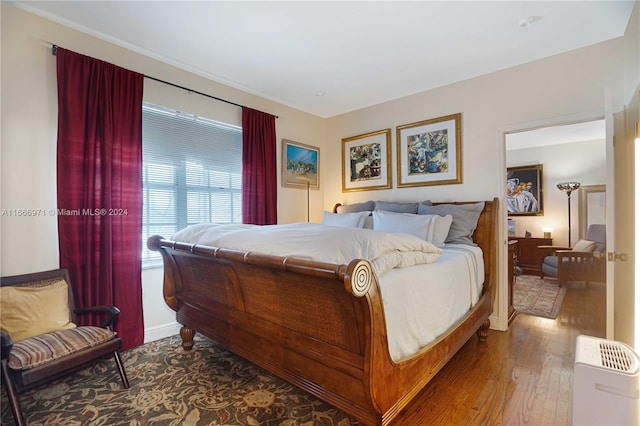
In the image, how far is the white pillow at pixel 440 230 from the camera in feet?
9.22

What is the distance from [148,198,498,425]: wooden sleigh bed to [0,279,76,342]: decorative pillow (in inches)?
28.7

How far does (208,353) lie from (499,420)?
2.10 m

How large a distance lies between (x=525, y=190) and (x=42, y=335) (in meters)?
7.56

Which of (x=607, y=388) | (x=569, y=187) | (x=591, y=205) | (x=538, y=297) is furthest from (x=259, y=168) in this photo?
(x=591, y=205)

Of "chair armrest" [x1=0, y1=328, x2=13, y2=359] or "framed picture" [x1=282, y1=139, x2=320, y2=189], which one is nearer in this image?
"chair armrest" [x1=0, y1=328, x2=13, y2=359]

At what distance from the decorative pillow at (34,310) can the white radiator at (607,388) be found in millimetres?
2973

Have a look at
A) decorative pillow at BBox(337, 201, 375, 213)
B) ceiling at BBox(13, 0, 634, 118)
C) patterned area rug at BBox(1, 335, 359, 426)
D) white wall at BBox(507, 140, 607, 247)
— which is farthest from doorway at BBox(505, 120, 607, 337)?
patterned area rug at BBox(1, 335, 359, 426)

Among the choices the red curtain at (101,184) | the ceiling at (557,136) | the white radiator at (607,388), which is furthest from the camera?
the ceiling at (557,136)

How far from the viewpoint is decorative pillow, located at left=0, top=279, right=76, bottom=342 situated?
5.94 feet

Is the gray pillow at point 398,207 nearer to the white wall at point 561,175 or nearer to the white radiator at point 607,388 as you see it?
the white radiator at point 607,388

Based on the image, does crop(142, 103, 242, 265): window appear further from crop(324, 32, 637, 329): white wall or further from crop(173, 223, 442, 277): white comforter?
crop(324, 32, 637, 329): white wall

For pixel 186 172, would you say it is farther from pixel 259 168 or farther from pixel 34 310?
pixel 34 310

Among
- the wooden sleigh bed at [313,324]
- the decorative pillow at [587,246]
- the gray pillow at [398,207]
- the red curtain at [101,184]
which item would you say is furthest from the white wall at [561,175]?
the red curtain at [101,184]

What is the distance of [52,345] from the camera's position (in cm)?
175
